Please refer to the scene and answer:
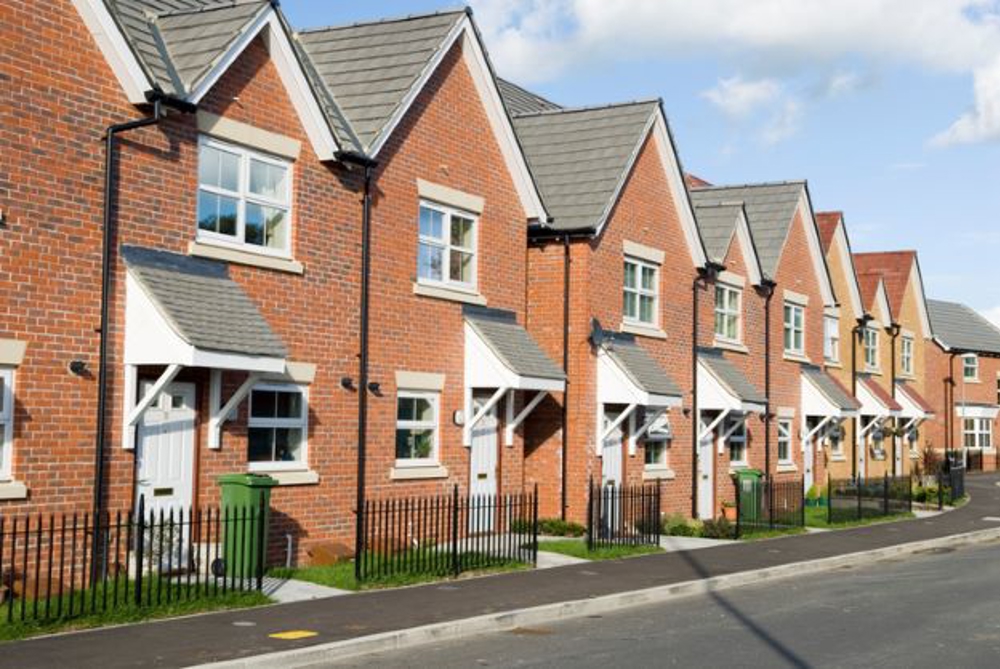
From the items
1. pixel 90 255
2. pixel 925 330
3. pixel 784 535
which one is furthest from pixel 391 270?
pixel 925 330

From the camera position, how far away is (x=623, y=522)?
21.1m

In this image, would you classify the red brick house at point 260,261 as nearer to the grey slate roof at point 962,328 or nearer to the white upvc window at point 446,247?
the white upvc window at point 446,247

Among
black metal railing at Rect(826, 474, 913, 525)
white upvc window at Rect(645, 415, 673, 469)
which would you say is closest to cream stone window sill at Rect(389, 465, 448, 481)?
white upvc window at Rect(645, 415, 673, 469)

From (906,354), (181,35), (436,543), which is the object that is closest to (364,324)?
(436,543)

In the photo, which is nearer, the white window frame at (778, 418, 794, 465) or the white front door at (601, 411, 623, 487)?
the white front door at (601, 411, 623, 487)

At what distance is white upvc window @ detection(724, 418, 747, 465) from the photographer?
30.2 metres

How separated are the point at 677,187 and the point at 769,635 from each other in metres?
15.9

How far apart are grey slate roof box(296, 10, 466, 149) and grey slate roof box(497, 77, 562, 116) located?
738 centimetres

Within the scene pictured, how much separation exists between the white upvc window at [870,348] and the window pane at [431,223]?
921 inches

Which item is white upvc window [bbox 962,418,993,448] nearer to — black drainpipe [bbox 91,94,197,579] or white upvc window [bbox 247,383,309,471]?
white upvc window [bbox 247,383,309,471]

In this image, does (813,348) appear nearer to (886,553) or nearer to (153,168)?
(886,553)

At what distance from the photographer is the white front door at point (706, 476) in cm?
2888

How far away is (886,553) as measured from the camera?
75.2 ft

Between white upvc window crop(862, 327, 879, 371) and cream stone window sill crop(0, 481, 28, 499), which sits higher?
white upvc window crop(862, 327, 879, 371)
